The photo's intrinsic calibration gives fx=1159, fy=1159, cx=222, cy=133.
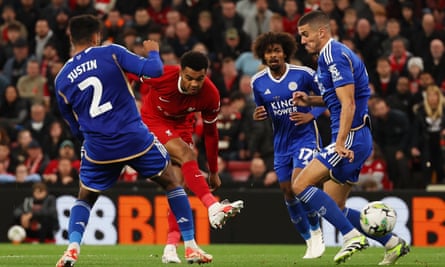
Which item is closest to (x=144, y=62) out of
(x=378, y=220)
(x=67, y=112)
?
(x=67, y=112)

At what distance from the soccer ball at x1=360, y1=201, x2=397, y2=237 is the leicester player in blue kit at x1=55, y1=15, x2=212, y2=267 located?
1836 millimetres

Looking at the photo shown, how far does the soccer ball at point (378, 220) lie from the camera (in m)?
12.4

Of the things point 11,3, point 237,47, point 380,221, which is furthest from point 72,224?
point 11,3

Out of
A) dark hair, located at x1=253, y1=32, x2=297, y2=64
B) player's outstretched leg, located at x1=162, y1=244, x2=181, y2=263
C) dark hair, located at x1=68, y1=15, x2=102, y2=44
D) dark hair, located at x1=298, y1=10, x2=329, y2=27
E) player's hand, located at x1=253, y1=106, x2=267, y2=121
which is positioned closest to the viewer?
dark hair, located at x1=68, y1=15, x2=102, y2=44

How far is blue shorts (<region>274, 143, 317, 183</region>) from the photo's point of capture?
15.0 metres

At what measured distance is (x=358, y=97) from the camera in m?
12.8

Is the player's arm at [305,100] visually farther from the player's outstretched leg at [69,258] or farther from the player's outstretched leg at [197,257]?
the player's outstretched leg at [69,258]

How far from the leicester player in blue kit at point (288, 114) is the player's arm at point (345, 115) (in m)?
2.60

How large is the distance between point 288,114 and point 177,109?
1.71 meters

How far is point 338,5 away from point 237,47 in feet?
7.87

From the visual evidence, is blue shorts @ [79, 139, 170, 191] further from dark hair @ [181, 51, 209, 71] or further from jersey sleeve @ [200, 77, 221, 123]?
jersey sleeve @ [200, 77, 221, 123]

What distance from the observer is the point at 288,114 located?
1507cm

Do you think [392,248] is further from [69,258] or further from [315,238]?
[69,258]

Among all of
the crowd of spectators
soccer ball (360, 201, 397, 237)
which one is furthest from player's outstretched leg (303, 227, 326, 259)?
the crowd of spectators
